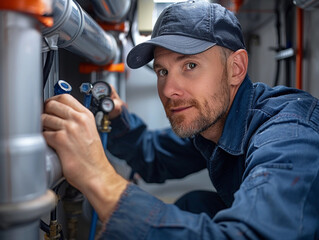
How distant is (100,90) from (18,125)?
0.65 metres

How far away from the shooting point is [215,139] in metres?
1.03

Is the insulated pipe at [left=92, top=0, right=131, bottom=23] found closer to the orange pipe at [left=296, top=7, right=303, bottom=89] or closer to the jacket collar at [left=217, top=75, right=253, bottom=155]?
the jacket collar at [left=217, top=75, right=253, bottom=155]

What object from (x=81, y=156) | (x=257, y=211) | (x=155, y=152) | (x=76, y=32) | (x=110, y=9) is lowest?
(x=155, y=152)

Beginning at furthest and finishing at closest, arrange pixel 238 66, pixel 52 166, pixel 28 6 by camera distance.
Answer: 1. pixel 238 66
2. pixel 52 166
3. pixel 28 6

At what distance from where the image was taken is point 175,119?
0.94 metres

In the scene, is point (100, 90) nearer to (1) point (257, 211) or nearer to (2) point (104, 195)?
(2) point (104, 195)

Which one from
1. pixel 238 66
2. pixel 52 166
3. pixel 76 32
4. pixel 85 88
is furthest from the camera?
pixel 238 66

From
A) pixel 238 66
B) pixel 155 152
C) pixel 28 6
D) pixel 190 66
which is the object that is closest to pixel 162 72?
pixel 190 66

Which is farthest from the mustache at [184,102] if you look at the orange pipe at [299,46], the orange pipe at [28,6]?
the orange pipe at [299,46]

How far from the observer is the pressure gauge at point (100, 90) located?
968 millimetres

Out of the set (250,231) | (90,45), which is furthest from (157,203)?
(90,45)

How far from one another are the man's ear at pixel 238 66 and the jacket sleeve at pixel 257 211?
388mm

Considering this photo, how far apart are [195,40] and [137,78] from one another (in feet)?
4.22

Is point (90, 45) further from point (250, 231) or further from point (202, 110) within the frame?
point (250, 231)
